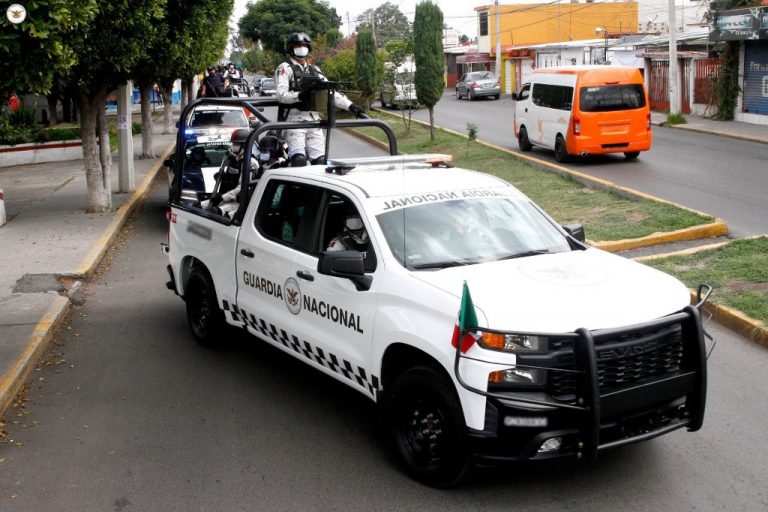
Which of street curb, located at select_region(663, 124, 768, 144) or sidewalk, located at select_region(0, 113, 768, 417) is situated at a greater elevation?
street curb, located at select_region(663, 124, 768, 144)

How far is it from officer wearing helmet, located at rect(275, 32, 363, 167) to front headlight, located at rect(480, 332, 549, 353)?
4.41m

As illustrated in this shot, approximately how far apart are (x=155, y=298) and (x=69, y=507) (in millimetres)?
5582

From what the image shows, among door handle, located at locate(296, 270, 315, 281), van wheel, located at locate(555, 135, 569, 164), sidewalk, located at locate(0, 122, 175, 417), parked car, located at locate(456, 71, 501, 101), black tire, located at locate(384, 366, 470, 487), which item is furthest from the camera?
parked car, located at locate(456, 71, 501, 101)

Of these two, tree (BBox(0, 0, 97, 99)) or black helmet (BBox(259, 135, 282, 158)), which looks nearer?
tree (BBox(0, 0, 97, 99))

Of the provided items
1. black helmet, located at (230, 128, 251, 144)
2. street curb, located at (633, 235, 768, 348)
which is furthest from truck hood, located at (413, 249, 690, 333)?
black helmet, located at (230, 128, 251, 144)

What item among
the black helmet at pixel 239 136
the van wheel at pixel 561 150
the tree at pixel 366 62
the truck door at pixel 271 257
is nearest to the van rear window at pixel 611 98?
the van wheel at pixel 561 150

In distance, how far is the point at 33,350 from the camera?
8188 millimetres

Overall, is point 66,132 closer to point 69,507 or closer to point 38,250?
point 38,250

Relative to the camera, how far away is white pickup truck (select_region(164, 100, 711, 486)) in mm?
4660

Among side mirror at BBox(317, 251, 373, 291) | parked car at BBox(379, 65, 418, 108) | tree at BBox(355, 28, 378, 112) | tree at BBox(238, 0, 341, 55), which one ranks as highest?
tree at BBox(238, 0, 341, 55)

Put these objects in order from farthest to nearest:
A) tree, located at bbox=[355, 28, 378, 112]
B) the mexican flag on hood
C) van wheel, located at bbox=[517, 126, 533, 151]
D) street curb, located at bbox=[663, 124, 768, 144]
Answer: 1. tree, located at bbox=[355, 28, 378, 112]
2. street curb, located at bbox=[663, 124, 768, 144]
3. van wheel, located at bbox=[517, 126, 533, 151]
4. the mexican flag on hood

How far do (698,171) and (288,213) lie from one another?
13678 mm

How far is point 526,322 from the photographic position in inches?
184

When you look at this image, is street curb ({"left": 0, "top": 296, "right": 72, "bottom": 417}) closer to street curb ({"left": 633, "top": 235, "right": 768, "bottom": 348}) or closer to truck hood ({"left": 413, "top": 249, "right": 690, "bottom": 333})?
truck hood ({"left": 413, "top": 249, "right": 690, "bottom": 333})
